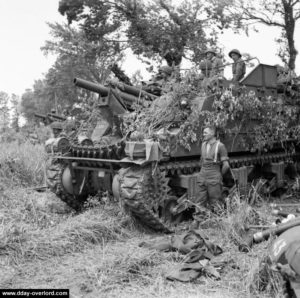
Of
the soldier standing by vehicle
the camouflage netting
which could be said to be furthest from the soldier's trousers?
the camouflage netting

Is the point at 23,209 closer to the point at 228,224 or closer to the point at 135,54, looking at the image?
the point at 228,224

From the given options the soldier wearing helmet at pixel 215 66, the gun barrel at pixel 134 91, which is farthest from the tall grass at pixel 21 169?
the soldier wearing helmet at pixel 215 66

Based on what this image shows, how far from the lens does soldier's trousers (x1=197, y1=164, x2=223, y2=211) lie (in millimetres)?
7449

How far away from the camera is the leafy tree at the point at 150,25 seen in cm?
2367

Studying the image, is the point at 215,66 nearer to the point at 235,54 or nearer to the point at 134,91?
the point at 235,54

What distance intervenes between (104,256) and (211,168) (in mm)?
2621

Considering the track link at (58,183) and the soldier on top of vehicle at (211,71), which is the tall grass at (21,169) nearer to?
the track link at (58,183)

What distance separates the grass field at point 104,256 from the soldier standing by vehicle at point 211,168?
2.66 ft

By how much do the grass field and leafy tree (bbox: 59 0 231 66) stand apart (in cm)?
1667

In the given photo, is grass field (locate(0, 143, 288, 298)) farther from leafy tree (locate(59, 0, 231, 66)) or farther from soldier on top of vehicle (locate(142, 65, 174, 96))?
leafy tree (locate(59, 0, 231, 66))

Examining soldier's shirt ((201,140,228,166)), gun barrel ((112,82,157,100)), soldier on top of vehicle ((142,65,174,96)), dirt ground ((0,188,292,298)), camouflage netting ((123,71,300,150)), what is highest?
soldier on top of vehicle ((142,65,174,96))

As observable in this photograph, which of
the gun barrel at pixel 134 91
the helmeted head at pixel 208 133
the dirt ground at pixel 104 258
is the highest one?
the gun barrel at pixel 134 91

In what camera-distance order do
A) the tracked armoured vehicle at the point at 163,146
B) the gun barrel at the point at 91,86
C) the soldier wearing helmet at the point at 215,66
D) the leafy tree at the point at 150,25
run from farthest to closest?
the leafy tree at the point at 150,25
the soldier wearing helmet at the point at 215,66
the gun barrel at the point at 91,86
the tracked armoured vehicle at the point at 163,146

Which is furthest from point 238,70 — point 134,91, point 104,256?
point 104,256
